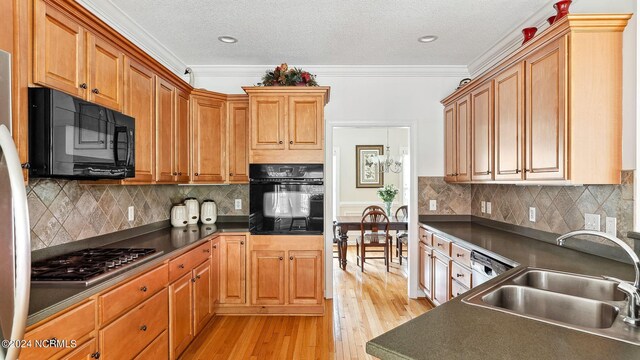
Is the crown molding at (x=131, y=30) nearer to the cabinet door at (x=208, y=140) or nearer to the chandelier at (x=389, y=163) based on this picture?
the cabinet door at (x=208, y=140)

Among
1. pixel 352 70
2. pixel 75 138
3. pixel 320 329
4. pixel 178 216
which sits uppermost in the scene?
pixel 352 70

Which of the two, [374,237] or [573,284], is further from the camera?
[374,237]

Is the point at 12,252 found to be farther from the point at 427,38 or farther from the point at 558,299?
the point at 427,38

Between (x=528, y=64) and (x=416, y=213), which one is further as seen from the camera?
(x=416, y=213)

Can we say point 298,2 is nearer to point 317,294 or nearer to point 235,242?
point 235,242

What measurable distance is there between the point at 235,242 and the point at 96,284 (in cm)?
184

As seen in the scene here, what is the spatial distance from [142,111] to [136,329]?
158cm

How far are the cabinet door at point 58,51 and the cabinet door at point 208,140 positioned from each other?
158cm

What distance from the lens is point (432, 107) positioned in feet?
13.3

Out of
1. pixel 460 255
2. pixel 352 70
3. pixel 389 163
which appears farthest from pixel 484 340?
pixel 389 163

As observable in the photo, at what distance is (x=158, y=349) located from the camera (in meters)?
2.23

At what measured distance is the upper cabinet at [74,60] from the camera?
1.67 m

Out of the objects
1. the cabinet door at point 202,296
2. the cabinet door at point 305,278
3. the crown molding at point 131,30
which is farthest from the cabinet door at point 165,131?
the cabinet door at point 305,278

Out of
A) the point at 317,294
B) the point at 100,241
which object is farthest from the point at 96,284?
the point at 317,294
